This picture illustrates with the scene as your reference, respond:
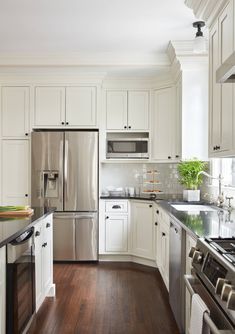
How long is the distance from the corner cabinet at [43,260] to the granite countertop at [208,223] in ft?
3.78

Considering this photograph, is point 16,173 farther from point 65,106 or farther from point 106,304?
point 106,304

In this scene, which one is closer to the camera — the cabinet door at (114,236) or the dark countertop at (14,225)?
the dark countertop at (14,225)

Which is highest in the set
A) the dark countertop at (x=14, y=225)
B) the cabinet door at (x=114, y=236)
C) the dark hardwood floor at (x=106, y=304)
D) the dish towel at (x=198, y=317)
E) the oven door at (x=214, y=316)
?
the dark countertop at (x=14, y=225)

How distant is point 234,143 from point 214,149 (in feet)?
1.49

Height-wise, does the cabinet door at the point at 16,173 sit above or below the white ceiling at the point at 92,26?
below

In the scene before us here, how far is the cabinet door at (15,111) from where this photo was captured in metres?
4.74

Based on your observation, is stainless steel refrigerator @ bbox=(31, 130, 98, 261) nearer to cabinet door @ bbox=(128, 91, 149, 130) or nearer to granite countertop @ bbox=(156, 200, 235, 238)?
cabinet door @ bbox=(128, 91, 149, 130)

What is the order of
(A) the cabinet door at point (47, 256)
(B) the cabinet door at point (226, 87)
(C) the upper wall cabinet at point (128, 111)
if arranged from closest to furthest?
1. (B) the cabinet door at point (226, 87)
2. (A) the cabinet door at point (47, 256)
3. (C) the upper wall cabinet at point (128, 111)

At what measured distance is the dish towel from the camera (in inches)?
59.0

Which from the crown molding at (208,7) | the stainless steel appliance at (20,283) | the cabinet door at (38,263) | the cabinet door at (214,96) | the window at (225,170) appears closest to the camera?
the stainless steel appliance at (20,283)

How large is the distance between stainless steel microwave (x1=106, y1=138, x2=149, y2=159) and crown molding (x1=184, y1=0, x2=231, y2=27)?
2.32m

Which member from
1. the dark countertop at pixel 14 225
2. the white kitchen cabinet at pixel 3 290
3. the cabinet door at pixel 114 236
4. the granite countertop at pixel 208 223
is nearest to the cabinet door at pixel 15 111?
the cabinet door at pixel 114 236

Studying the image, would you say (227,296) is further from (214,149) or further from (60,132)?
(60,132)

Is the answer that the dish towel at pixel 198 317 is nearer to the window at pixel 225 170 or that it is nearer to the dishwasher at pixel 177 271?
the dishwasher at pixel 177 271
